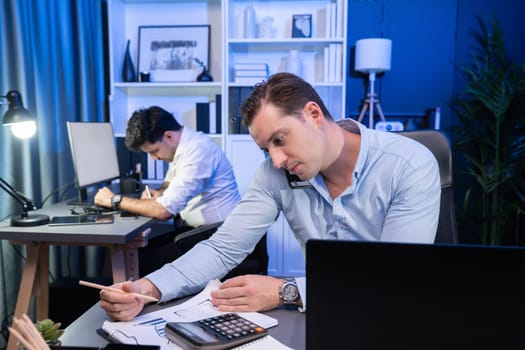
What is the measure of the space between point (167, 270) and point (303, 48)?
2.58 metres

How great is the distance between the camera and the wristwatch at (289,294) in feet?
3.22

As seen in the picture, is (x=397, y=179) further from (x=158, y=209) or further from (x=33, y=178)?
(x=33, y=178)

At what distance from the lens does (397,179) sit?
114cm

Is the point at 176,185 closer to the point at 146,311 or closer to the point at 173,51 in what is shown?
the point at 146,311

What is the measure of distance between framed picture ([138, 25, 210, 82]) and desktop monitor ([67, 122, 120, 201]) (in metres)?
0.90

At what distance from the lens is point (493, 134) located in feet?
9.69

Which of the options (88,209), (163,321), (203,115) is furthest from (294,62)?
(163,321)

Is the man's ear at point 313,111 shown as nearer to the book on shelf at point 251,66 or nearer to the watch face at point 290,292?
the watch face at point 290,292

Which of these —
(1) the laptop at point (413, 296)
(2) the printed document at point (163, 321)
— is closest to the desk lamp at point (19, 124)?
(2) the printed document at point (163, 321)

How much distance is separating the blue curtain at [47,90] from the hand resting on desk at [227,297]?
156cm

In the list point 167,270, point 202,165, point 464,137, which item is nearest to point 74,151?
point 202,165

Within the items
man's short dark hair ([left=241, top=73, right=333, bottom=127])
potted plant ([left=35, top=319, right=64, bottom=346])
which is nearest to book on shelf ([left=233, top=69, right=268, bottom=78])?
man's short dark hair ([left=241, top=73, right=333, bottom=127])

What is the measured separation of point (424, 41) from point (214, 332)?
312 cm

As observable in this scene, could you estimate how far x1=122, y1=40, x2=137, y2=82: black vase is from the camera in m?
3.26
